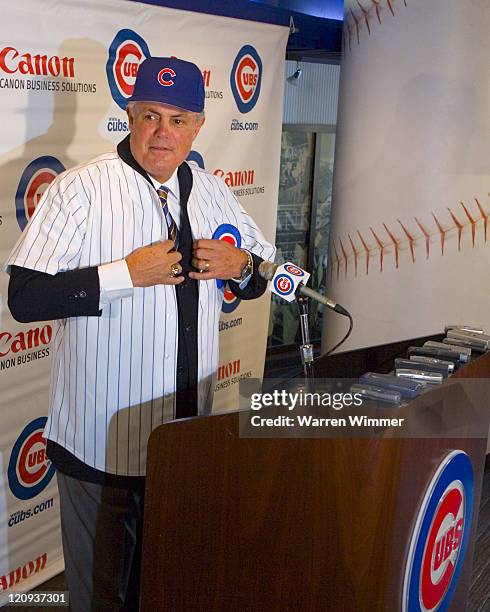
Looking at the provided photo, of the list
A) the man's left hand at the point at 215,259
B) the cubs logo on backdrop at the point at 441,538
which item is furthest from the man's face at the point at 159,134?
the cubs logo on backdrop at the point at 441,538

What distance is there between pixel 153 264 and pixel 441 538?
1032mm

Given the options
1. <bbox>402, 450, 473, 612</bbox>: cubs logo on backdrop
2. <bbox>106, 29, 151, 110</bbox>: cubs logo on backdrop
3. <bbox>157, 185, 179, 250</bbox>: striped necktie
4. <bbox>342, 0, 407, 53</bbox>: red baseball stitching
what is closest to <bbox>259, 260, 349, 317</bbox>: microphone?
<bbox>157, 185, 179, 250</bbox>: striped necktie

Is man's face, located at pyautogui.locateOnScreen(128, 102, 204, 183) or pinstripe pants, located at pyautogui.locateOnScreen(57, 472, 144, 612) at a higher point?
man's face, located at pyautogui.locateOnScreen(128, 102, 204, 183)

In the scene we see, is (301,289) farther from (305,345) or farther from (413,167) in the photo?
(413,167)

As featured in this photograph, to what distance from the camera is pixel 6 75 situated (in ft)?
8.89

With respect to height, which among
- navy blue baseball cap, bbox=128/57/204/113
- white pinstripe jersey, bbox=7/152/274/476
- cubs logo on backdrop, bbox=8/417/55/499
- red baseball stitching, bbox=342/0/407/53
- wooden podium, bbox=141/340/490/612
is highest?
red baseball stitching, bbox=342/0/407/53

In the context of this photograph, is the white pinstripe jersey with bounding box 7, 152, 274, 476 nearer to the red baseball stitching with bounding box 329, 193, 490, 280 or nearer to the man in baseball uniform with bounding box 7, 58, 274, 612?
the man in baseball uniform with bounding box 7, 58, 274, 612

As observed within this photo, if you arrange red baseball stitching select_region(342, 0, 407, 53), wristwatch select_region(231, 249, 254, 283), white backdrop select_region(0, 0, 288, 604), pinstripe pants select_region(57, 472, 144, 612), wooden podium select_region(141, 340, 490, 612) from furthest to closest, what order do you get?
red baseball stitching select_region(342, 0, 407, 53)
white backdrop select_region(0, 0, 288, 604)
wristwatch select_region(231, 249, 254, 283)
pinstripe pants select_region(57, 472, 144, 612)
wooden podium select_region(141, 340, 490, 612)

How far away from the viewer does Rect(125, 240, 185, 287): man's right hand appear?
1947mm

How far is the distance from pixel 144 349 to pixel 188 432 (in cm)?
45

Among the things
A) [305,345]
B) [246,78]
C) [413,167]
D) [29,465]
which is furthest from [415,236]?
[305,345]

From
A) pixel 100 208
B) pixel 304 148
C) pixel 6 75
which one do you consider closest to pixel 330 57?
pixel 304 148

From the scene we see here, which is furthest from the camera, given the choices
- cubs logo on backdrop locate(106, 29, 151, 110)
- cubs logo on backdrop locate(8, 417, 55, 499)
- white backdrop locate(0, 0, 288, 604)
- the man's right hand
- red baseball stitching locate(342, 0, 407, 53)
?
red baseball stitching locate(342, 0, 407, 53)

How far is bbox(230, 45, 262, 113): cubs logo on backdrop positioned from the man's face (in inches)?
75.4
